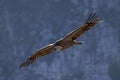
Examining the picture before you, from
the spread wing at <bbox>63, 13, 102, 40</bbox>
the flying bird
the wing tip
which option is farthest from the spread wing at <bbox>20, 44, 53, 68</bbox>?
the wing tip

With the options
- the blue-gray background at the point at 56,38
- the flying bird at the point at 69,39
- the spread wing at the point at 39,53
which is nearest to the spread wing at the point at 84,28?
the flying bird at the point at 69,39

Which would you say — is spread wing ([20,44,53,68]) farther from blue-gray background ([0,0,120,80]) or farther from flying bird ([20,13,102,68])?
blue-gray background ([0,0,120,80])

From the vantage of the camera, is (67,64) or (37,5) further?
(37,5)

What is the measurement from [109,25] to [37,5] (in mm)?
14297

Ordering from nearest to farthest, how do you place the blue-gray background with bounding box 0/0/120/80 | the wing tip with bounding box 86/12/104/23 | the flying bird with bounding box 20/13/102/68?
the flying bird with bounding box 20/13/102/68 < the wing tip with bounding box 86/12/104/23 < the blue-gray background with bounding box 0/0/120/80

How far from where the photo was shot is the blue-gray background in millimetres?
102125

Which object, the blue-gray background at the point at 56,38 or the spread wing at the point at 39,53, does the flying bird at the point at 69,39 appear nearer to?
the spread wing at the point at 39,53

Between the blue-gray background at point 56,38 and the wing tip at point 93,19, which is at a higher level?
the blue-gray background at point 56,38

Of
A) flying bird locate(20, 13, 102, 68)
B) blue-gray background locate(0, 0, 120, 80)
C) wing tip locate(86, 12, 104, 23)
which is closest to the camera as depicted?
flying bird locate(20, 13, 102, 68)

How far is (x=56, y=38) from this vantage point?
105 m

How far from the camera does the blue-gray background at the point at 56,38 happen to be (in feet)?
335

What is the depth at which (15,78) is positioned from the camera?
332 ft

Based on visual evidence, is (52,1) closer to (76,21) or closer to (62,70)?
(76,21)

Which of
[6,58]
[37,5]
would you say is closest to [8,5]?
[37,5]
